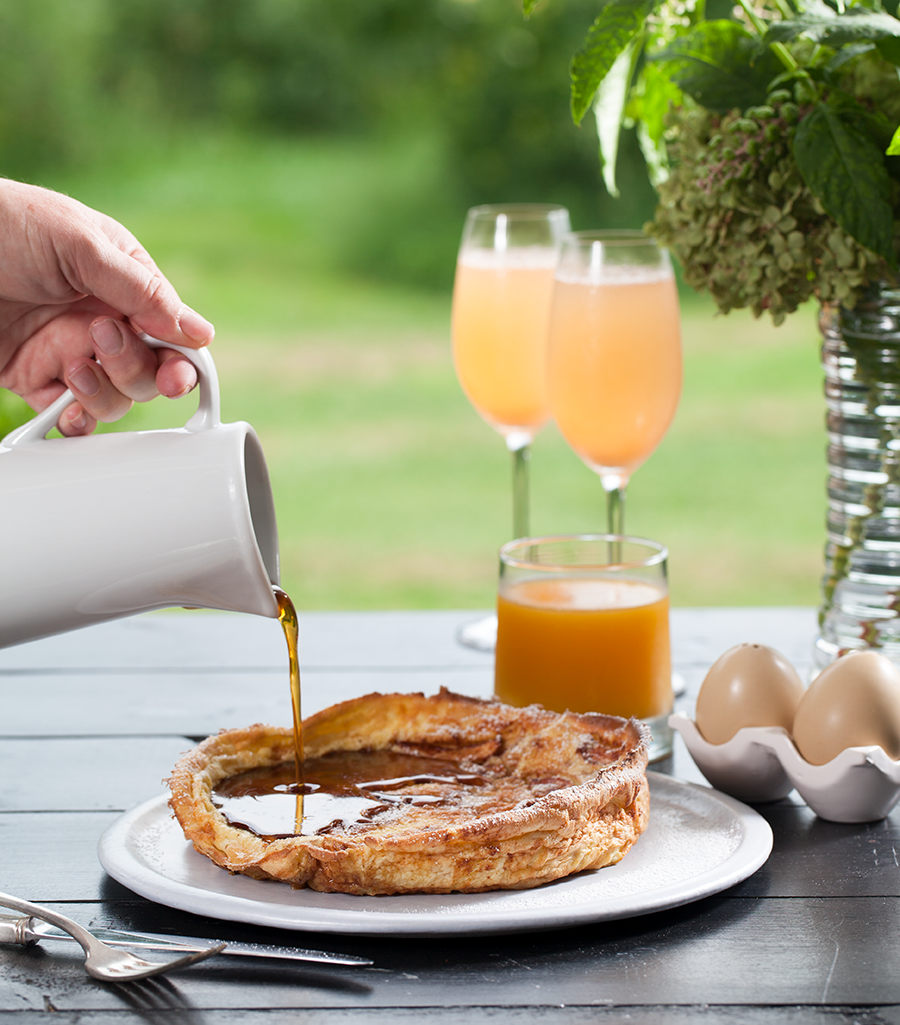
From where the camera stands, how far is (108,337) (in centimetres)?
109

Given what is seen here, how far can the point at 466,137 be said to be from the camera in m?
7.03

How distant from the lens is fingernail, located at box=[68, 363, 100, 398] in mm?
1166

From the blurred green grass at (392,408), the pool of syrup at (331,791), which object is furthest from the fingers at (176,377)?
the blurred green grass at (392,408)

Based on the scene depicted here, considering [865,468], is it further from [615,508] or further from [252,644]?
[252,644]

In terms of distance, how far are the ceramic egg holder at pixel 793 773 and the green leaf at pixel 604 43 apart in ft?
1.89

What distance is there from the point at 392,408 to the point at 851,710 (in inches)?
214

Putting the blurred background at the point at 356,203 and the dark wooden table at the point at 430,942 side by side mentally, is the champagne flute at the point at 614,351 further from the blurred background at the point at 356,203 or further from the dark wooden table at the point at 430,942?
the blurred background at the point at 356,203

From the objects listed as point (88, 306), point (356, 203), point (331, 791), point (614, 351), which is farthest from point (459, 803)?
point (356, 203)

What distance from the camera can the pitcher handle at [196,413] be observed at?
98 cm

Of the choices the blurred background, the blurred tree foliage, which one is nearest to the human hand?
the blurred background

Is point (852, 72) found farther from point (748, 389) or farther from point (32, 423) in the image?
point (748, 389)

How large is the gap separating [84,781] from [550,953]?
0.55 metres

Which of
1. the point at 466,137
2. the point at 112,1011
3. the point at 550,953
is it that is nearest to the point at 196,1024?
the point at 112,1011

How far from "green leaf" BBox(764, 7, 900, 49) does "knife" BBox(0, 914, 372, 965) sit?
0.87 m
